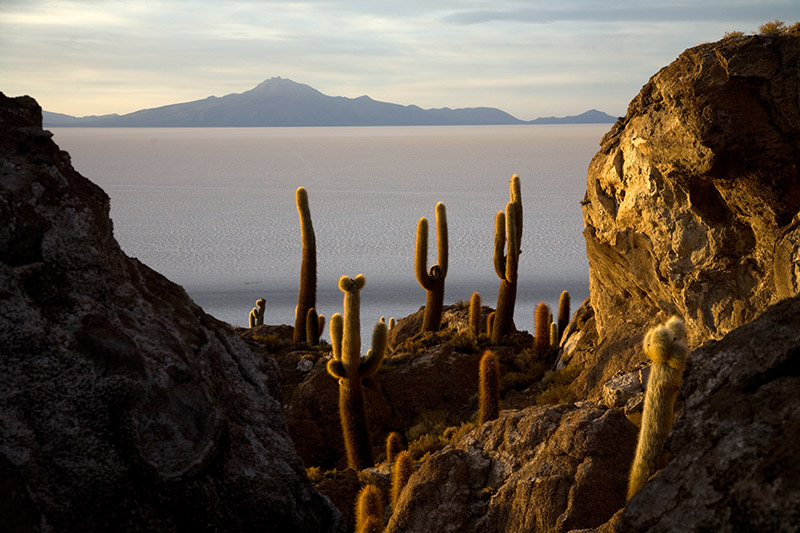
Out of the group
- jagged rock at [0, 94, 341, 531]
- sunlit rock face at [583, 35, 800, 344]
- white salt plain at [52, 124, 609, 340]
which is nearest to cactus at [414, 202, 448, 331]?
sunlit rock face at [583, 35, 800, 344]

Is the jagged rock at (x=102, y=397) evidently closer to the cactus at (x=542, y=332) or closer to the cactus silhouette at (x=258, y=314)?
the cactus at (x=542, y=332)

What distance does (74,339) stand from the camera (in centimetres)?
263

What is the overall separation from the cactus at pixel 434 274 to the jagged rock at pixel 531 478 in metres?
10.5

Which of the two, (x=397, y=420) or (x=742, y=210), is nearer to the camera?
(x=742, y=210)

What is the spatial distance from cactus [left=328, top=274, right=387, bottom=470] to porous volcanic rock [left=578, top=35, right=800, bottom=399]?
9.43 ft

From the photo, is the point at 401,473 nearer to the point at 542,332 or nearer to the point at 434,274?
the point at 542,332

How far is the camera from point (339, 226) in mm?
64188

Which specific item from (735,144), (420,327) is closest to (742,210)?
(735,144)

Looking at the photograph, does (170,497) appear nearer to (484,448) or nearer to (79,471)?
(79,471)

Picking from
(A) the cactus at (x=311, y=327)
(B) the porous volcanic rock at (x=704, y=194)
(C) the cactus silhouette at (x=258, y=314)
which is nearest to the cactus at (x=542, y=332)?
(B) the porous volcanic rock at (x=704, y=194)

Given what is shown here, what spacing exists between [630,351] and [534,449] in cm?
509

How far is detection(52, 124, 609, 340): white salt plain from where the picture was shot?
42688mm

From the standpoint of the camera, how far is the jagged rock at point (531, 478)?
14.9ft

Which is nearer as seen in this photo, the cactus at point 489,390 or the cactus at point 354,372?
the cactus at point 489,390
